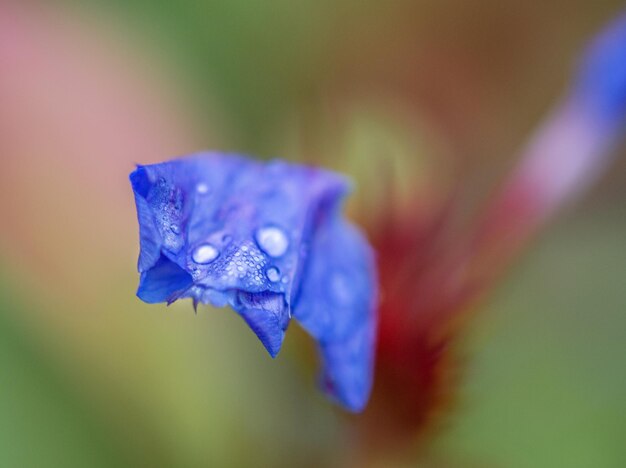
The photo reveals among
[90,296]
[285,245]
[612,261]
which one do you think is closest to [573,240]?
[612,261]

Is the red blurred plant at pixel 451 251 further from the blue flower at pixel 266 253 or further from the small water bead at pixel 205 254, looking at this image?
the small water bead at pixel 205 254

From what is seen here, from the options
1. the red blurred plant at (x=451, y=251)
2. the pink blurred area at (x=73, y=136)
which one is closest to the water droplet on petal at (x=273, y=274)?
the red blurred plant at (x=451, y=251)

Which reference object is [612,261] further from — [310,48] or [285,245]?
[285,245]

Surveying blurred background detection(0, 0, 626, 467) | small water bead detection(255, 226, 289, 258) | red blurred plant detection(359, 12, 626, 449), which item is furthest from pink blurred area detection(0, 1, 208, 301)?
small water bead detection(255, 226, 289, 258)

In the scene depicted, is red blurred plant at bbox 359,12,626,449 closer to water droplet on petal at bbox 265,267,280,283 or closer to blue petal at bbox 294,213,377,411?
blue petal at bbox 294,213,377,411

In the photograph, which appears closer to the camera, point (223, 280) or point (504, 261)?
point (223, 280)

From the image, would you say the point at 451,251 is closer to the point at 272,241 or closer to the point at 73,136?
the point at 272,241
